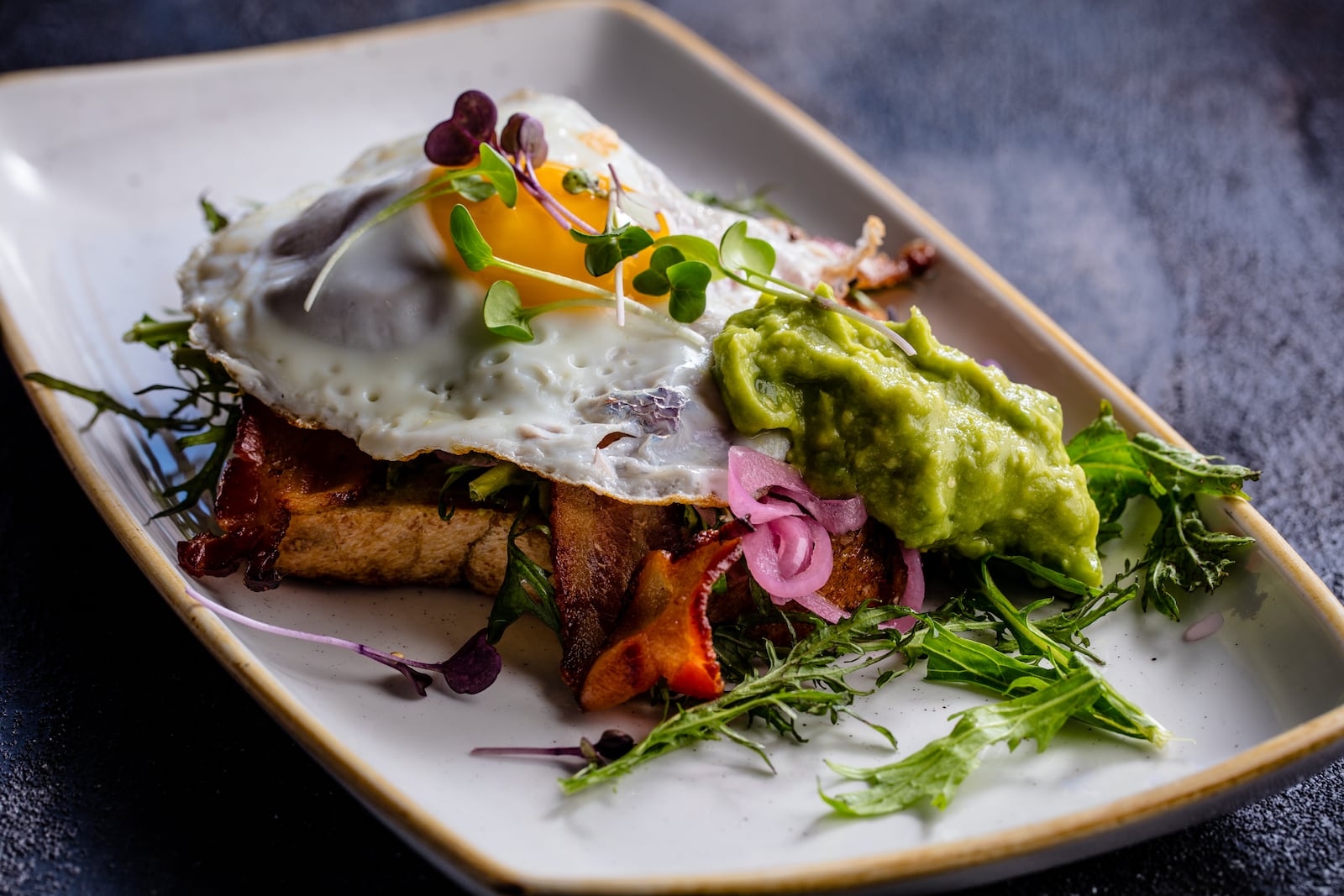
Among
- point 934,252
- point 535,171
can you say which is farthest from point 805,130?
point 535,171

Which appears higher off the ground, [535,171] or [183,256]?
[535,171]

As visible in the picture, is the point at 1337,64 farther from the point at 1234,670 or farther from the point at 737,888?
the point at 737,888

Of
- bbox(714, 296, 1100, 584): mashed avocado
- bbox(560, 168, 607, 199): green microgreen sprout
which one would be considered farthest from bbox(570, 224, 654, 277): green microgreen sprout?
bbox(714, 296, 1100, 584): mashed avocado

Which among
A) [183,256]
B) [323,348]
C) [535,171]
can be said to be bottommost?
[183,256]

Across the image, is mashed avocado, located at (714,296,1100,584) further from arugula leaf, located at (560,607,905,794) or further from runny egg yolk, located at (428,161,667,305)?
runny egg yolk, located at (428,161,667,305)

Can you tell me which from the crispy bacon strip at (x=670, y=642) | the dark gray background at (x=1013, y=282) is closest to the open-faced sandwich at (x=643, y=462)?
the crispy bacon strip at (x=670, y=642)

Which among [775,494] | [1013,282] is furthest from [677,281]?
[1013,282]
